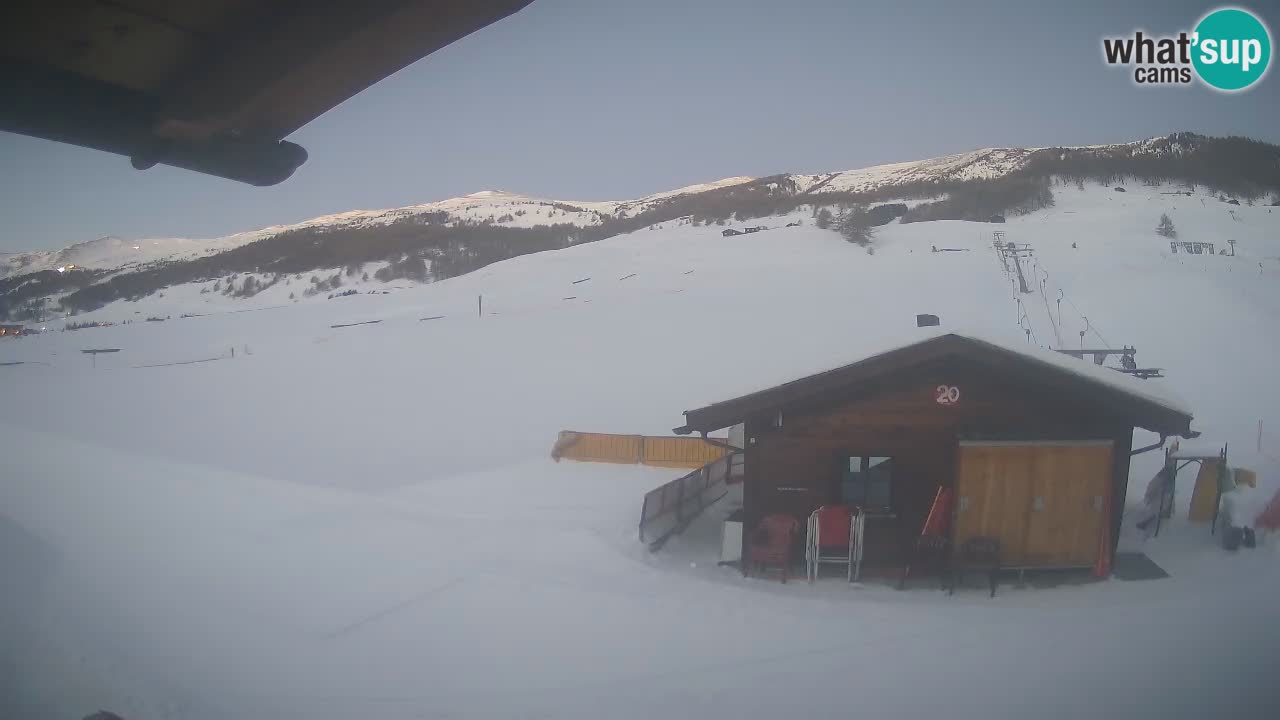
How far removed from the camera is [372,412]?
22.1 m

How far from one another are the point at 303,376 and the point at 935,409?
2252cm

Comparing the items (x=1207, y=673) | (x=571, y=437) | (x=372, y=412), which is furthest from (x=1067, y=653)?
(x=372, y=412)

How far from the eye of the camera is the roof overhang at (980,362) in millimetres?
9477

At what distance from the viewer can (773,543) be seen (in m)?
9.84

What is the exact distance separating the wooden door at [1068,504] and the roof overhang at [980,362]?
2.23 feet

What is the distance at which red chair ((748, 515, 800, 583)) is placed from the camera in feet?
32.0

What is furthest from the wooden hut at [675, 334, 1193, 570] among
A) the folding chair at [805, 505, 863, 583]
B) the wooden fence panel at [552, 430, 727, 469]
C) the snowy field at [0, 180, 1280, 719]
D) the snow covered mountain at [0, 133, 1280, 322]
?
the snow covered mountain at [0, 133, 1280, 322]

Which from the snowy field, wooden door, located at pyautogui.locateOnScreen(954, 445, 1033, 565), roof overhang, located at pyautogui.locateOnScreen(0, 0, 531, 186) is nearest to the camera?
roof overhang, located at pyautogui.locateOnScreen(0, 0, 531, 186)

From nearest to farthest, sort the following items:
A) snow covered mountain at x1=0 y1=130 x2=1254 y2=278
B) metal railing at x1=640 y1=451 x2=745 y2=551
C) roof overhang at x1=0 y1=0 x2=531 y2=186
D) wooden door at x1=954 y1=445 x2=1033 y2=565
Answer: roof overhang at x1=0 y1=0 x2=531 y2=186, wooden door at x1=954 y1=445 x2=1033 y2=565, metal railing at x1=640 y1=451 x2=745 y2=551, snow covered mountain at x1=0 y1=130 x2=1254 y2=278

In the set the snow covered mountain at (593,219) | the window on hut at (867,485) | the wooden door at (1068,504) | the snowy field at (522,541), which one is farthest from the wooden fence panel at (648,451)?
the snow covered mountain at (593,219)

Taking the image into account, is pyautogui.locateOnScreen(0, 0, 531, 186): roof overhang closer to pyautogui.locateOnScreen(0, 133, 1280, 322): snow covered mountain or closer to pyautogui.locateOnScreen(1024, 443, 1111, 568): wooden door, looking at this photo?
pyautogui.locateOnScreen(1024, 443, 1111, 568): wooden door

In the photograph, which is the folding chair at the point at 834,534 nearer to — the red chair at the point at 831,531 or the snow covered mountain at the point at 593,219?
the red chair at the point at 831,531

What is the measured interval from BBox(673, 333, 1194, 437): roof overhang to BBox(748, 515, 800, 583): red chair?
4.78 ft

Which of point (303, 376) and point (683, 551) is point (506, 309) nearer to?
point (303, 376)
